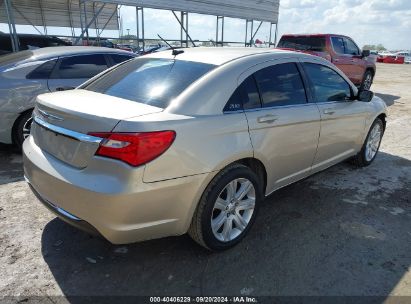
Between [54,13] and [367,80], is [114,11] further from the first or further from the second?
[367,80]

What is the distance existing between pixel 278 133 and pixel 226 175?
0.75 m

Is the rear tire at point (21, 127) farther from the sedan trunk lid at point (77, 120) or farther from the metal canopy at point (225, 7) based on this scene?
the metal canopy at point (225, 7)

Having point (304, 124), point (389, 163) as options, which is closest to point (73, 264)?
point (304, 124)

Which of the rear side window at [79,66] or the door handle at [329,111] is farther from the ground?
the rear side window at [79,66]

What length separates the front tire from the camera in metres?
2.92

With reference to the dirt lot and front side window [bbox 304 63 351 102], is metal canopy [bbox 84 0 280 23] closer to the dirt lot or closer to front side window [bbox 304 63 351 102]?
front side window [bbox 304 63 351 102]

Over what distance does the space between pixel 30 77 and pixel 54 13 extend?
17267 millimetres

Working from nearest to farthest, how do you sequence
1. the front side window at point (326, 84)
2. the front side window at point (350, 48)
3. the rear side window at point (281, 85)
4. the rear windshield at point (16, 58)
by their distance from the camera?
the rear side window at point (281, 85), the front side window at point (326, 84), the rear windshield at point (16, 58), the front side window at point (350, 48)

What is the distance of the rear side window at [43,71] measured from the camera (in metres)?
5.39

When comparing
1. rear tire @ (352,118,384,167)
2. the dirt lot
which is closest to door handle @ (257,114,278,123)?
the dirt lot

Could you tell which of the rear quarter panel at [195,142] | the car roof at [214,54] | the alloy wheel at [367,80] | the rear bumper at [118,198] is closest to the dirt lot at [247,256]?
the rear bumper at [118,198]

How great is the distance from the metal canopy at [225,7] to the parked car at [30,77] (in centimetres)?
520

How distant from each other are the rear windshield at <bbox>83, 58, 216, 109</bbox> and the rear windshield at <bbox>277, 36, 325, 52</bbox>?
865 cm

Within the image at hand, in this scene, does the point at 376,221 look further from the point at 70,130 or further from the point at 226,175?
the point at 70,130
